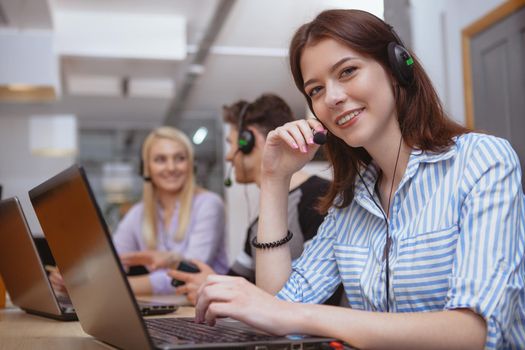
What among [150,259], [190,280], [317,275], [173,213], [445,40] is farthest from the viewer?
[445,40]

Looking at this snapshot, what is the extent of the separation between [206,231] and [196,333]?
1901 mm

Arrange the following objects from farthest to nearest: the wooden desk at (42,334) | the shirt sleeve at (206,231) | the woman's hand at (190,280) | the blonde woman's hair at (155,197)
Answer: the blonde woman's hair at (155,197) → the shirt sleeve at (206,231) → the woman's hand at (190,280) → the wooden desk at (42,334)

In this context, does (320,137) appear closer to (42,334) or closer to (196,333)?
(196,333)

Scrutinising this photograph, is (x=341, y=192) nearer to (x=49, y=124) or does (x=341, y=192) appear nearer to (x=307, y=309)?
(x=307, y=309)

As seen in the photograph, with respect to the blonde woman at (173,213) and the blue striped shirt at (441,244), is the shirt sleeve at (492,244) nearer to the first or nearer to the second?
the blue striped shirt at (441,244)

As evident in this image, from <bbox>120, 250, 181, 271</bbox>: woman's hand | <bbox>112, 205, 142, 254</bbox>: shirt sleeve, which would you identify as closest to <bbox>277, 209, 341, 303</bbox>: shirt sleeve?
<bbox>120, 250, 181, 271</bbox>: woman's hand

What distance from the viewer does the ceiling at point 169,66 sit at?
5.13 metres

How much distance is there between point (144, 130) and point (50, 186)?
6.30m

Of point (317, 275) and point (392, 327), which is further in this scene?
point (317, 275)

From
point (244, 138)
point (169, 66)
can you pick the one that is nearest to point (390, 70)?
point (244, 138)

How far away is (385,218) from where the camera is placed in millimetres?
1151

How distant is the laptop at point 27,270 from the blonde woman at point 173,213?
109 cm

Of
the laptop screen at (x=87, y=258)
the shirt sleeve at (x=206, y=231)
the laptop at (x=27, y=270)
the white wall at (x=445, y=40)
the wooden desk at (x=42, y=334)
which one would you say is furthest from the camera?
the white wall at (x=445, y=40)

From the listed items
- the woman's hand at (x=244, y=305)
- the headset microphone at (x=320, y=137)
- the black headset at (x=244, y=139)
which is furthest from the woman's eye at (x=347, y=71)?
the black headset at (x=244, y=139)
